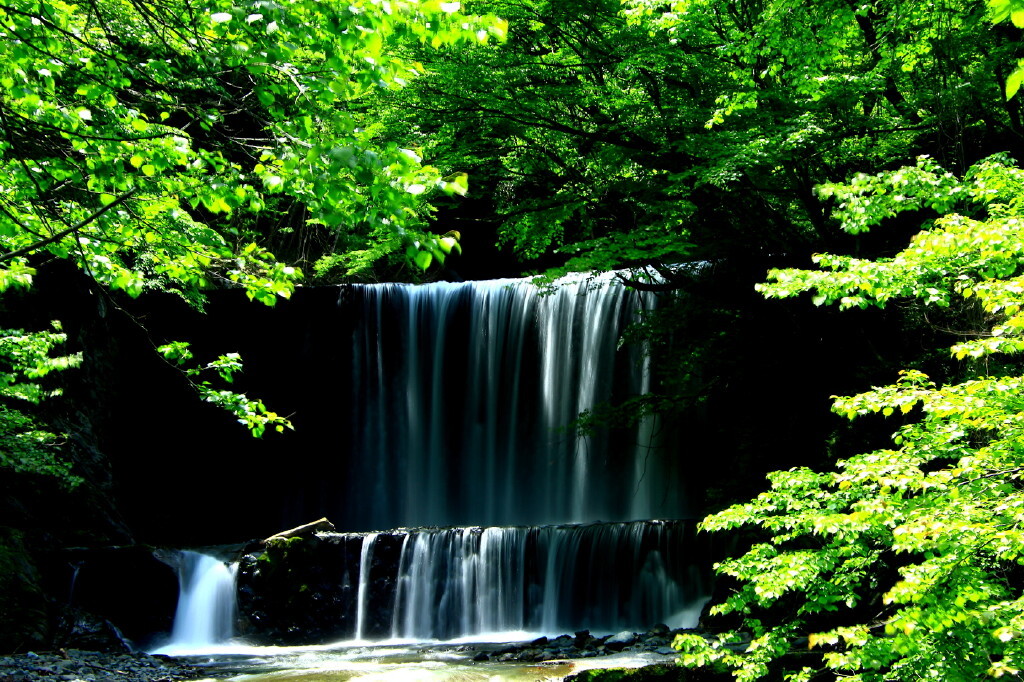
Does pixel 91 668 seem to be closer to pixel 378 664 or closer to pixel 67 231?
pixel 378 664

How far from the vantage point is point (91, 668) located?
10508 mm

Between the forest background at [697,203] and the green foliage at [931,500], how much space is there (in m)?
0.02

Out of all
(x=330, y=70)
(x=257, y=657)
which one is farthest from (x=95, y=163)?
(x=257, y=657)

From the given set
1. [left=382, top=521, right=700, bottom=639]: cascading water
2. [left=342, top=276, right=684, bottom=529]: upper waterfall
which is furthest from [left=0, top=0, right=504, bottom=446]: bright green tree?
A: [left=342, top=276, right=684, bottom=529]: upper waterfall

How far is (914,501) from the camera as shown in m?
4.23

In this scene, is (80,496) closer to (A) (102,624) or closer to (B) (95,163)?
(A) (102,624)

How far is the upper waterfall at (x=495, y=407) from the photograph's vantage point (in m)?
16.7

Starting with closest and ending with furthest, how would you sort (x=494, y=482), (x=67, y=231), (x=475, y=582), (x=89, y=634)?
1. (x=67, y=231)
2. (x=89, y=634)
3. (x=475, y=582)
4. (x=494, y=482)

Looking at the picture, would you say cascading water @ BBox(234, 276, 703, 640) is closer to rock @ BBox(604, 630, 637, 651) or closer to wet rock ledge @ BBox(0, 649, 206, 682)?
rock @ BBox(604, 630, 637, 651)

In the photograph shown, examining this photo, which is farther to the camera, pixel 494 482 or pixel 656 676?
pixel 494 482

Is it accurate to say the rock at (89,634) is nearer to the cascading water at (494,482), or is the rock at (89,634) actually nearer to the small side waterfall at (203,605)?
the small side waterfall at (203,605)

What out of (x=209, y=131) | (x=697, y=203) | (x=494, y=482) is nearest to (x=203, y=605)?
(x=494, y=482)

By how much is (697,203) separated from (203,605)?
30.6 ft

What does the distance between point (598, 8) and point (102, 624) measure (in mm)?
10602
